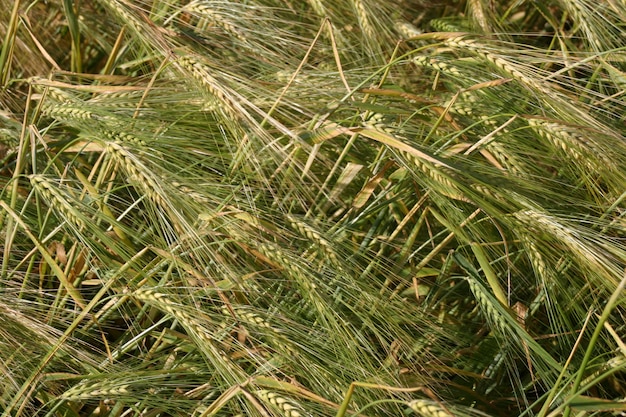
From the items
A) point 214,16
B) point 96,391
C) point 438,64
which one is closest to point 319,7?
point 214,16

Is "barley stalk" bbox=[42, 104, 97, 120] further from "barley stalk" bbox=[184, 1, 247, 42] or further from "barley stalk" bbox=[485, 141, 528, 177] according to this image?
"barley stalk" bbox=[485, 141, 528, 177]

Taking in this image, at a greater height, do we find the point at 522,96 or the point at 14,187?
the point at 522,96

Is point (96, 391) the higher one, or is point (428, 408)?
point (428, 408)

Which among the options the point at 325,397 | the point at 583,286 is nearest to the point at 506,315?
the point at 583,286

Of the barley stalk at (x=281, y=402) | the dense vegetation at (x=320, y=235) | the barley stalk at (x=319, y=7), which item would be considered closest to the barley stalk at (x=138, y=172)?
the dense vegetation at (x=320, y=235)

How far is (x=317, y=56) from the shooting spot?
6.32 ft

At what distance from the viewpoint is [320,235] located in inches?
53.6

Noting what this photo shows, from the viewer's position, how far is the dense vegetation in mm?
1247

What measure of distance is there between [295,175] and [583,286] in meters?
0.57

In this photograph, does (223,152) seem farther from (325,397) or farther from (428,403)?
(428,403)

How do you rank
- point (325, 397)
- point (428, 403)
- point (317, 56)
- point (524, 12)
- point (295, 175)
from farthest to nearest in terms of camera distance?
point (524, 12) < point (317, 56) < point (295, 175) < point (325, 397) < point (428, 403)

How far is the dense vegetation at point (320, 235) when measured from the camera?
49.1 inches

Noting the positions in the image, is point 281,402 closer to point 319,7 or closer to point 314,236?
point 314,236

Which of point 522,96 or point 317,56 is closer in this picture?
point 522,96
